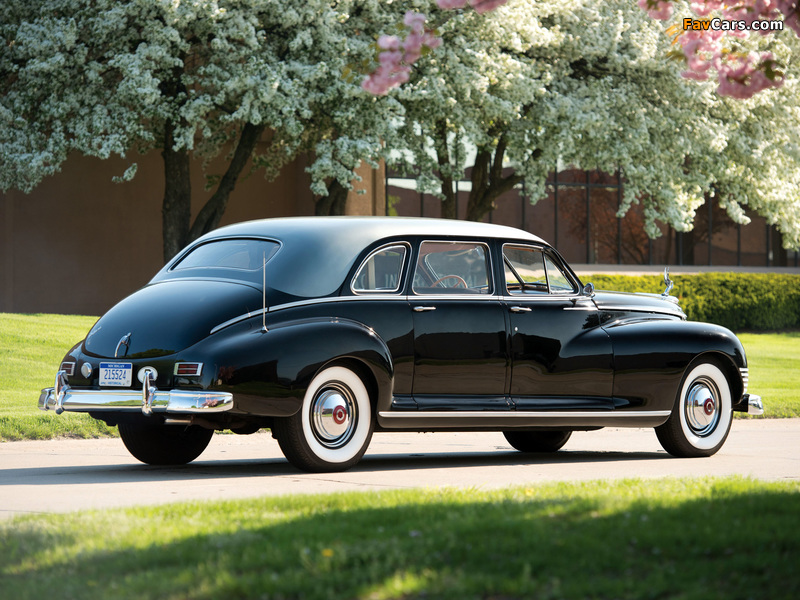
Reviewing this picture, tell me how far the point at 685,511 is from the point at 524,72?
57.3ft

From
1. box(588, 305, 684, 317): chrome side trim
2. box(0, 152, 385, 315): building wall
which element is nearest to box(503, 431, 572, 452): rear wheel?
box(588, 305, 684, 317): chrome side trim

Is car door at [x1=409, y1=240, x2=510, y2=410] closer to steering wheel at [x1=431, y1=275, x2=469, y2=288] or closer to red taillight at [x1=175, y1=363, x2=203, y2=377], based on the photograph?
steering wheel at [x1=431, y1=275, x2=469, y2=288]

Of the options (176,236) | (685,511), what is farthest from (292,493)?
(176,236)

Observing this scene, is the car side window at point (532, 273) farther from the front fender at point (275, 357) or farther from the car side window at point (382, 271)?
the front fender at point (275, 357)

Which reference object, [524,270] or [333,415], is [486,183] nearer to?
[524,270]

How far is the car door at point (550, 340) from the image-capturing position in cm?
921

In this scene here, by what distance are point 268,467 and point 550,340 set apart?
8.04 ft

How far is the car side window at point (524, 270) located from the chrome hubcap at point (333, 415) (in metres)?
1.87

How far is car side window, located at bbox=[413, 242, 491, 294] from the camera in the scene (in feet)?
29.5

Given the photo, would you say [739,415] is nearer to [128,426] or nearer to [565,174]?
[128,426]

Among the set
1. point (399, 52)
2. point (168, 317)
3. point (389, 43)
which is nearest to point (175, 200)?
point (168, 317)

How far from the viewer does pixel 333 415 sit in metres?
8.13

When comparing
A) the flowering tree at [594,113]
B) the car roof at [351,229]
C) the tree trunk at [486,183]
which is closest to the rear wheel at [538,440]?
the car roof at [351,229]

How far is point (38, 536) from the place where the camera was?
17.1ft
